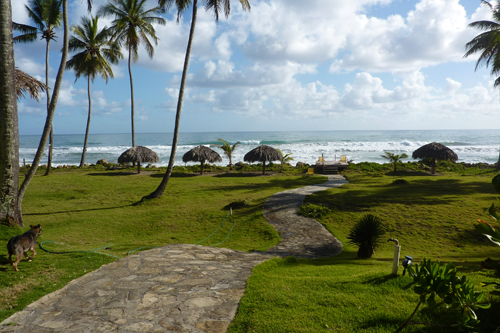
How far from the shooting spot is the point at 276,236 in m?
8.94

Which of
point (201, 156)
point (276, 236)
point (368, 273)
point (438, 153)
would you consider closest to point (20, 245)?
point (368, 273)

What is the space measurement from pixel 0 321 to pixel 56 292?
82 centimetres

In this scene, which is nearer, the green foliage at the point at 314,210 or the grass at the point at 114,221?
the grass at the point at 114,221

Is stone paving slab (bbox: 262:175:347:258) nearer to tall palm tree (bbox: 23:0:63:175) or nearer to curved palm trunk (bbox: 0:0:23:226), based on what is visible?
curved palm trunk (bbox: 0:0:23:226)

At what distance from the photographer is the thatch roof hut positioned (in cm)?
913

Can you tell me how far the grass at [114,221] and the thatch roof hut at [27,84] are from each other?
158 inches

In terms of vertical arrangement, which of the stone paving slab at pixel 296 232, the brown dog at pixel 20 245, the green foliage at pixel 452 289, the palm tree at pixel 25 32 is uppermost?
the palm tree at pixel 25 32

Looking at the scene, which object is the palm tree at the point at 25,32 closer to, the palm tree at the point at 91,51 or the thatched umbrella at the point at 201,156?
the palm tree at the point at 91,51

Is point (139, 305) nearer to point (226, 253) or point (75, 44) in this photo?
point (226, 253)

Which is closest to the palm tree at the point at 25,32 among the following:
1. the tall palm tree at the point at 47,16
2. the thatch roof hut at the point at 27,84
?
the tall palm tree at the point at 47,16

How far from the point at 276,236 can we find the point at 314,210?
243 cm

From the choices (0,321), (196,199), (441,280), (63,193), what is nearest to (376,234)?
(441,280)

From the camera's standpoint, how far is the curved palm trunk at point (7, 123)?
654 cm

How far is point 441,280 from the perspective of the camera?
2.40m
